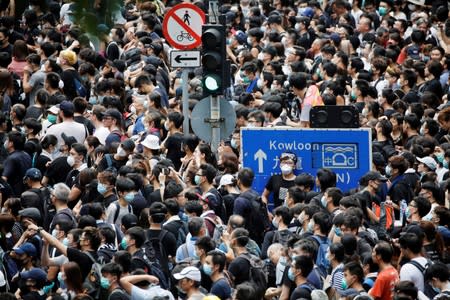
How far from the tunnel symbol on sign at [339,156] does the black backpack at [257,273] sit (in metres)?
3.60

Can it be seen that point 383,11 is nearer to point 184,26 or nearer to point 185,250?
point 184,26

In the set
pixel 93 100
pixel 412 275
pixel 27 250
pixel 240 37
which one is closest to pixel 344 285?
pixel 412 275

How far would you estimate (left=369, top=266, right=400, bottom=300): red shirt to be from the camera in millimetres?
10578

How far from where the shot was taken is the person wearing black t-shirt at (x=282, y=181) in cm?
1415

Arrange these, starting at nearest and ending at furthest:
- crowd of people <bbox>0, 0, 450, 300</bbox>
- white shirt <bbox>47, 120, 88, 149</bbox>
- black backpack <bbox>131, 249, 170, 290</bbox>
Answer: crowd of people <bbox>0, 0, 450, 300</bbox> → black backpack <bbox>131, 249, 170, 290</bbox> → white shirt <bbox>47, 120, 88, 149</bbox>

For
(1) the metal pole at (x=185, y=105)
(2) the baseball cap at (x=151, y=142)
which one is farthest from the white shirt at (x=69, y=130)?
(1) the metal pole at (x=185, y=105)

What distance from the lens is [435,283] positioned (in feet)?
34.6

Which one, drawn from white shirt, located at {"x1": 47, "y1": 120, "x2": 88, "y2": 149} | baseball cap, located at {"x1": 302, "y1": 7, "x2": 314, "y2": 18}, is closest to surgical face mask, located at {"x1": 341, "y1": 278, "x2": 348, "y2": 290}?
white shirt, located at {"x1": 47, "y1": 120, "x2": 88, "y2": 149}

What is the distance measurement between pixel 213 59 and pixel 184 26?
5.05ft

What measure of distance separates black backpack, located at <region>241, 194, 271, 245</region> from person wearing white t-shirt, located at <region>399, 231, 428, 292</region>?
234cm

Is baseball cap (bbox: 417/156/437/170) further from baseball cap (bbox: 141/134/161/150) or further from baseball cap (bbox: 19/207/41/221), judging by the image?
baseball cap (bbox: 19/207/41/221)

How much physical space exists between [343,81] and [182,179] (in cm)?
601

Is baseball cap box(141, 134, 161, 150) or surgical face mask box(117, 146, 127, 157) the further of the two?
baseball cap box(141, 134, 161, 150)

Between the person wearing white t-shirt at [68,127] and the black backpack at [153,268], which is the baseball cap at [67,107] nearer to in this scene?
the person wearing white t-shirt at [68,127]
